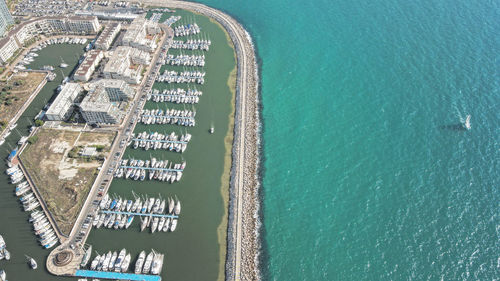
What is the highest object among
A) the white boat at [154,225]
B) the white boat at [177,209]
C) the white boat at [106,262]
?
the white boat at [177,209]

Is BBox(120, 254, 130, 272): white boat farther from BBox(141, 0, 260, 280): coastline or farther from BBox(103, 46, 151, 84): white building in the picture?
BBox(103, 46, 151, 84): white building

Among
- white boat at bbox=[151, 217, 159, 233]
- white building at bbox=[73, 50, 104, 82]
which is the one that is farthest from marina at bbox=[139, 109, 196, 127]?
white boat at bbox=[151, 217, 159, 233]

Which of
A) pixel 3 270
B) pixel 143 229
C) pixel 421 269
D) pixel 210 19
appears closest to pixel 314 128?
pixel 421 269

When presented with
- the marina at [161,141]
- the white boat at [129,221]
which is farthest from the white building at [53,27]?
the white boat at [129,221]

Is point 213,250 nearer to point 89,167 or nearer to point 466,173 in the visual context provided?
point 89,167

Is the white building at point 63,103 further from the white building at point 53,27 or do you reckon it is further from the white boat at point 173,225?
the white boat at point 173,225
